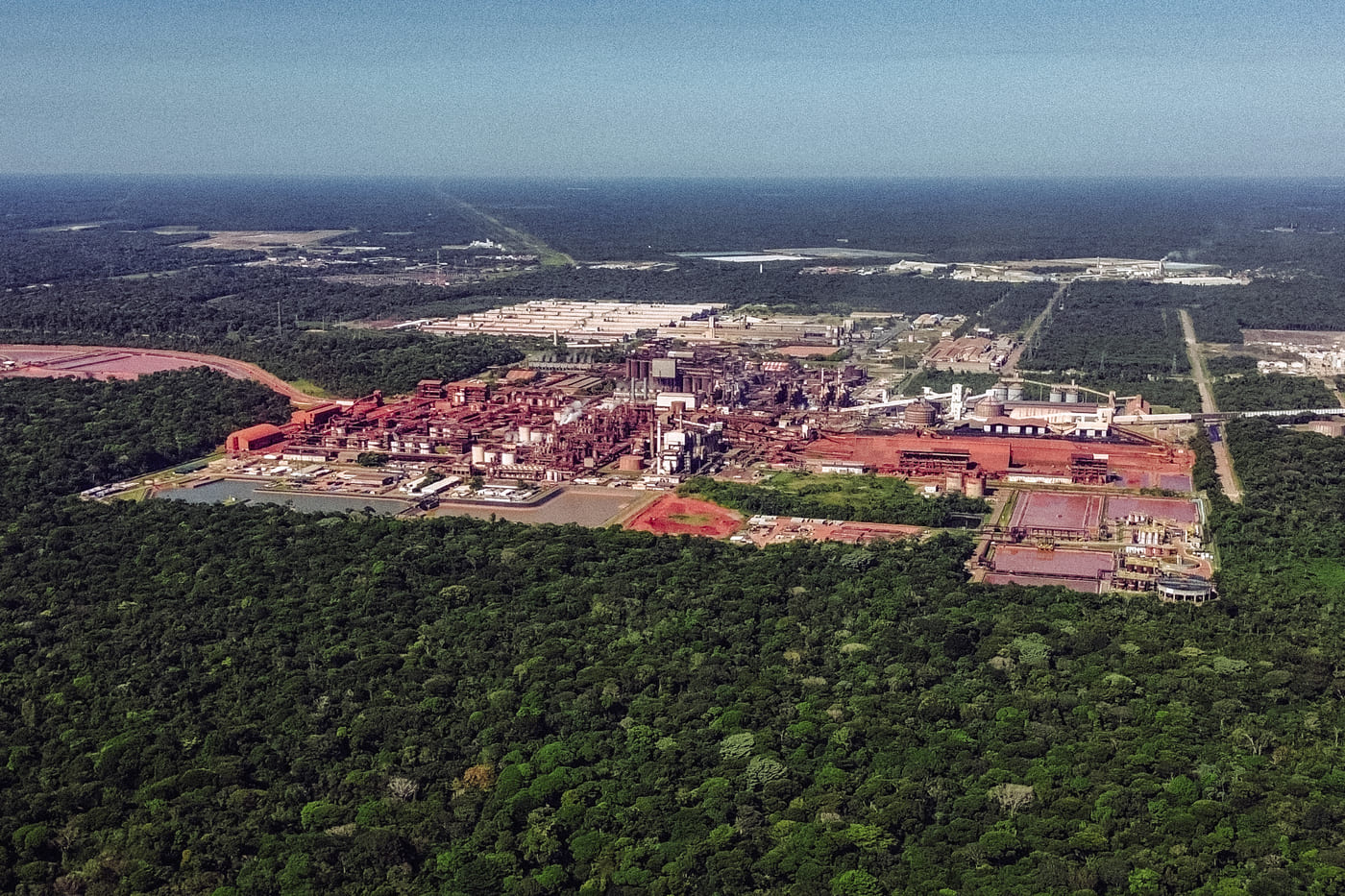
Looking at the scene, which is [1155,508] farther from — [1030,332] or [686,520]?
[1030,332]

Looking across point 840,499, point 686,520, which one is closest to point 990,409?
point 840,499

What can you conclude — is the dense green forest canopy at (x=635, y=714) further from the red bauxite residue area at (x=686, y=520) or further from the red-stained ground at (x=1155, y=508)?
the red bauxite residue area at (x=686, y=520)

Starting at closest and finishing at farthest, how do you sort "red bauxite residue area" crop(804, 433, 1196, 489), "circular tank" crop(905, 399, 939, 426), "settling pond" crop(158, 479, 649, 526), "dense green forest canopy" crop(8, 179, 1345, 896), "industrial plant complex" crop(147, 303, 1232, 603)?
1. "dense green forest canopy" crop(8, 179, 1345, 896)
2. "industrial plant complex" crop(147, 303, 1232, 603)
3. "settling pond" crop(158, 479, 649, 526)
4. "red bauxite residue area" crop(804, 433, 1196, 489)
5. "circular tank" crop(905, 399, 939, 426)

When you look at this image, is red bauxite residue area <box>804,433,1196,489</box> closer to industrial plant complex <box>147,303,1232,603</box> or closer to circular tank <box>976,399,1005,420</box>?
industrial plant complex <box>147,303,1232,603</box>

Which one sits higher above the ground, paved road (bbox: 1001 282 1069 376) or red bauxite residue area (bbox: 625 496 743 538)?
paved road (bbox: 1001 282 1069 376)

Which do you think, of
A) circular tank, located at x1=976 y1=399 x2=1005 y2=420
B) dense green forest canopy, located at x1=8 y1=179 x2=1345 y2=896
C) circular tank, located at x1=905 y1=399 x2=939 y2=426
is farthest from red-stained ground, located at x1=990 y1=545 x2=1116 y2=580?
circular tank, located at x1=976 y1=399 x2=1005 y2=420

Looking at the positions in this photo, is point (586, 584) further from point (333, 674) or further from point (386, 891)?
point (386, 891)

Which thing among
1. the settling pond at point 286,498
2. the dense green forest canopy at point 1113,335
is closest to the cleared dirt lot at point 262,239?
the dense green forest canopy at point 1113,335
